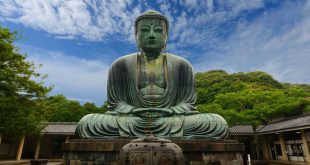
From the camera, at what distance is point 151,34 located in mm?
7688

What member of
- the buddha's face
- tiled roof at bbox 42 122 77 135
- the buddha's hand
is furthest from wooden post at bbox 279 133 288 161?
tiled roof at bbox 42 122 77 135

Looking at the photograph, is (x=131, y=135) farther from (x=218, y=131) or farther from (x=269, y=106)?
(x=269, y=106)

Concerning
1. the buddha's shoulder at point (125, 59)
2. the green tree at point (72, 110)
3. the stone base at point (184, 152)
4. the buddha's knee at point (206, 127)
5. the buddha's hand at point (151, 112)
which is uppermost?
the green tree at point (72, 110)

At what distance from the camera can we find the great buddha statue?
20.0 feet

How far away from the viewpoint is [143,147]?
3990 mm

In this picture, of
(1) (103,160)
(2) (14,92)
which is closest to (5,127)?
(2) (14,92)

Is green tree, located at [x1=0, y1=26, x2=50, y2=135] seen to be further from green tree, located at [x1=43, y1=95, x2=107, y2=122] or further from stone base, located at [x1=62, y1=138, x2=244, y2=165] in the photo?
green tree, located at [x1=43, y1=95, x2=107, y2=122]

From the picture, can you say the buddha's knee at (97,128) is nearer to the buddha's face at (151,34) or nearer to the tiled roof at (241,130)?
the buddha's face at (151,34)

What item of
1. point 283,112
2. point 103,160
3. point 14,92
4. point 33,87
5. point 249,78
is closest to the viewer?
point 103,160

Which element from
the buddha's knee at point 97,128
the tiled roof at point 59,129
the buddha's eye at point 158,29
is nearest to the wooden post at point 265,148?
Result: the tiled roof at point 59,129

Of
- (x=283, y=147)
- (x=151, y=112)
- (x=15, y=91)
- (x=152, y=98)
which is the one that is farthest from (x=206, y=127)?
(x=283, y=147)

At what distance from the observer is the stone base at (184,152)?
5.39 metres

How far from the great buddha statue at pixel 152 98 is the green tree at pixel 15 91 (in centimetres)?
513

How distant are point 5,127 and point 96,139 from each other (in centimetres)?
633
